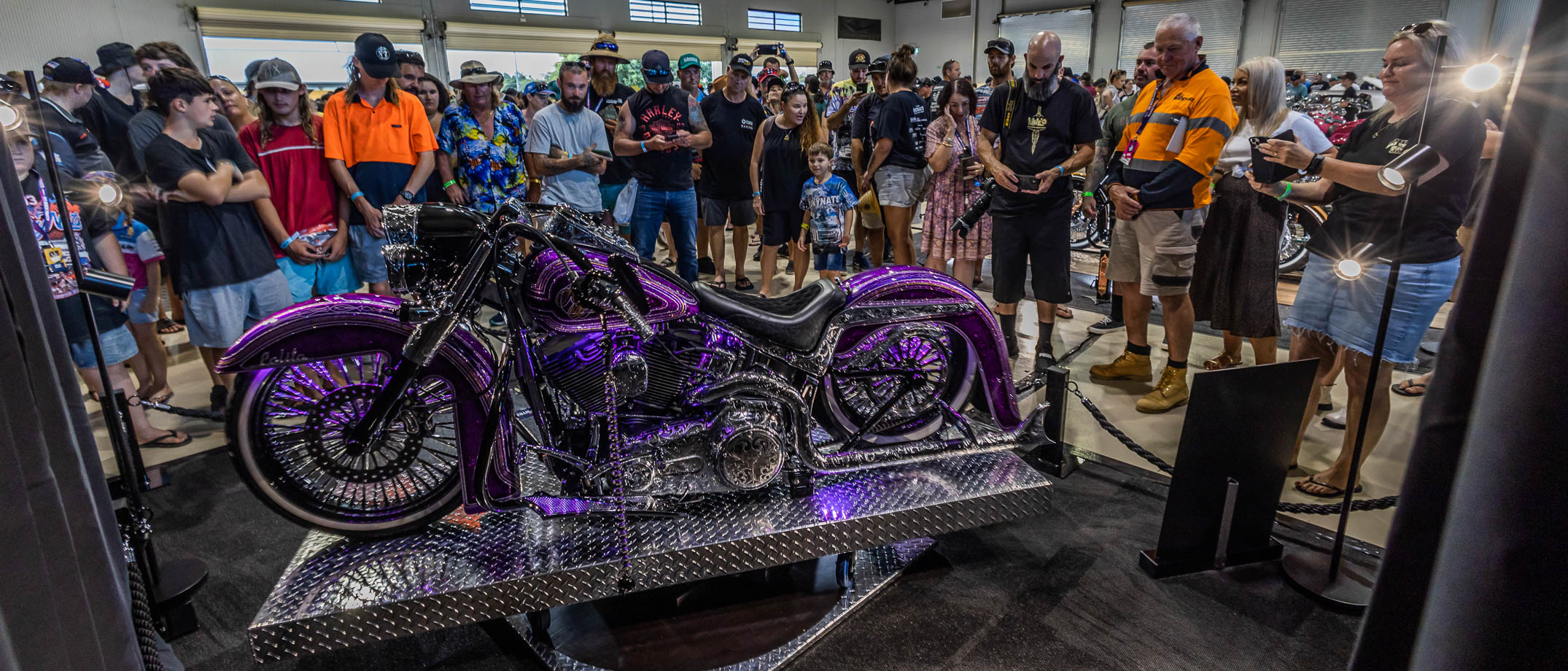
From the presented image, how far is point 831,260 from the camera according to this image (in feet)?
19.1

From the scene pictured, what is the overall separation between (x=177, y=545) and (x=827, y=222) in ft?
13.8

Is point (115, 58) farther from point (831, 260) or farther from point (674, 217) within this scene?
point (831, 260)

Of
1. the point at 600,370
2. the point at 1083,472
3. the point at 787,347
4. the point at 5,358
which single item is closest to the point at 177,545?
the point at 600,370

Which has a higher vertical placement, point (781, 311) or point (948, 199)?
point (948, 199)

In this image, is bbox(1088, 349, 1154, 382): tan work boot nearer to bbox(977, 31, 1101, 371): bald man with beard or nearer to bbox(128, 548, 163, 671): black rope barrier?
bbox(977, 31, 1101, 371): bald man with beard

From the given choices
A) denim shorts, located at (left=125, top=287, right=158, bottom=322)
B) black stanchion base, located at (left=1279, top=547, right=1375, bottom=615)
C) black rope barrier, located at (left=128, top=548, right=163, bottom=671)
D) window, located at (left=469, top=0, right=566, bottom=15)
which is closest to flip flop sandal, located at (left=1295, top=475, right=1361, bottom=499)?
black stanchion base, located at (left=1279, top=547, right=1375, bottom=615)

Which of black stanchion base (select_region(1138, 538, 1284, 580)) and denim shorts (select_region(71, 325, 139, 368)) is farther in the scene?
denim shorts (select_region(71, 325, 139, 368))

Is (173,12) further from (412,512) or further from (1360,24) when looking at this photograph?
(1360,24)

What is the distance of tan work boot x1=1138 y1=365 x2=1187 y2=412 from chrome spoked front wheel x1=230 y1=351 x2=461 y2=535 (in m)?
3.43

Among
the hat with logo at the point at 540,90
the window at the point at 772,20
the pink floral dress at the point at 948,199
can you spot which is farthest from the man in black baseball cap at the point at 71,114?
the window at the point at 772,20

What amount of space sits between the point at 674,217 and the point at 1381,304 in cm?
419

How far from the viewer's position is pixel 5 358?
0.70m

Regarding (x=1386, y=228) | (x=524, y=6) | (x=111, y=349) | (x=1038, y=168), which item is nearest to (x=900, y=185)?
(x=1038, y=168)

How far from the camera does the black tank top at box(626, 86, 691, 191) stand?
529 centimetres
